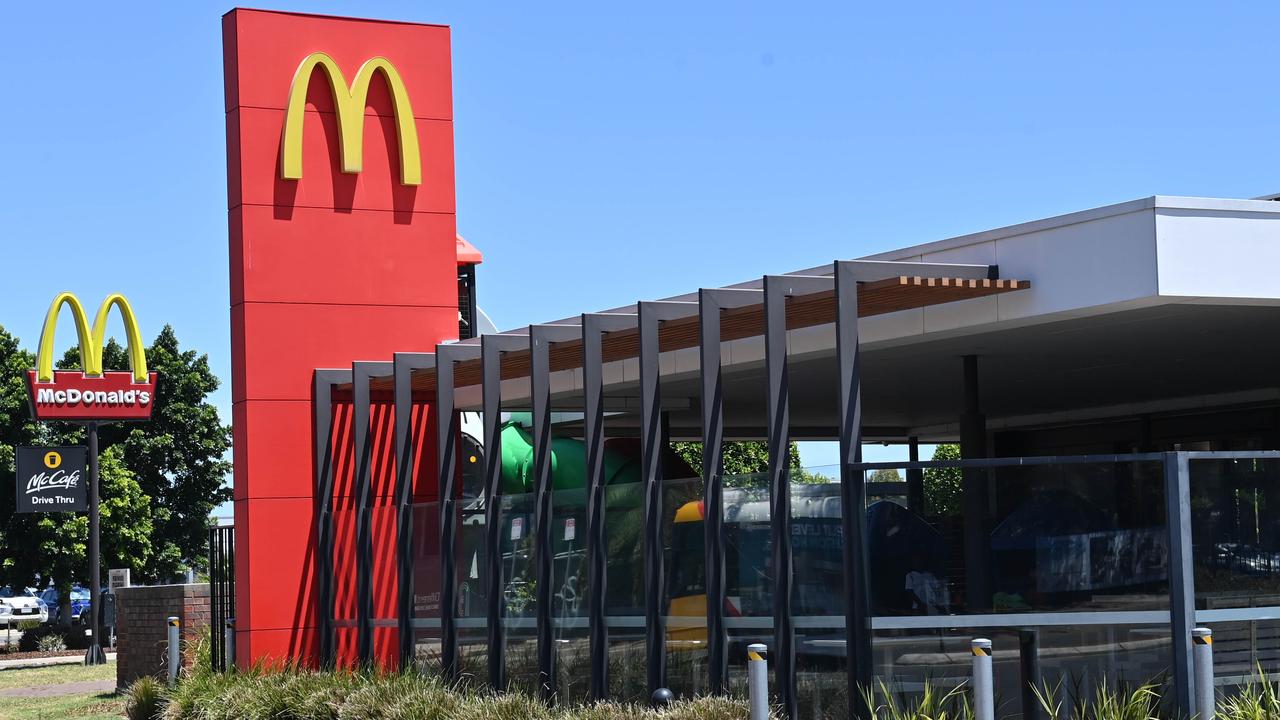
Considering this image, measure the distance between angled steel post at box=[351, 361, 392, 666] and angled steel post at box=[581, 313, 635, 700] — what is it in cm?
395

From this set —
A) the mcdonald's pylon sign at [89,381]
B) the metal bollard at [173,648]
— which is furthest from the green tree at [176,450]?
the metal bollard at [173,648]

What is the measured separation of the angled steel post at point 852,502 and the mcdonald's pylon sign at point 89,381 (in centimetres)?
2616

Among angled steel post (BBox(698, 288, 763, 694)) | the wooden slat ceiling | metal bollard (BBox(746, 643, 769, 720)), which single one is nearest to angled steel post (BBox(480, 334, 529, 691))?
the wooden slat ceiling

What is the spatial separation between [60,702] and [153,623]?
1.96m

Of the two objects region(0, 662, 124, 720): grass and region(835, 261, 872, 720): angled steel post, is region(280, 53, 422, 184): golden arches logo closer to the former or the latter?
region(0, 662, 124, 720): grass

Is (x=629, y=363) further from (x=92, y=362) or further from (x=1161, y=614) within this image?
(x=92, y=362)

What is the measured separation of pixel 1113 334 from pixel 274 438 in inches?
371

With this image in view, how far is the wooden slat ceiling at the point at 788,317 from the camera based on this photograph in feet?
41.0

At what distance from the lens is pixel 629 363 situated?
709 inches

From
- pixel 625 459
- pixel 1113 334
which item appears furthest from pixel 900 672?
pixel 625 459

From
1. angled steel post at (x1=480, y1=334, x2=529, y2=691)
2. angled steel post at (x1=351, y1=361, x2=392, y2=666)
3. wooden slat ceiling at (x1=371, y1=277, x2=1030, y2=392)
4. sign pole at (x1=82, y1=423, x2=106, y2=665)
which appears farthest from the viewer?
sign pole at (x1=82, y1=423, x2=106, y2=665)

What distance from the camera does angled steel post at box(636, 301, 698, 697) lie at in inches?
531

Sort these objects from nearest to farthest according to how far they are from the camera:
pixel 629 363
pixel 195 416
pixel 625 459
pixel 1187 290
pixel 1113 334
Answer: pixel 1187 290 < pixel 1113 334 < pixel 629 363 < pixel 625 459 < pixel 195 416

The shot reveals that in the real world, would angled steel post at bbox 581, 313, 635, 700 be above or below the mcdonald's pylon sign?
below
